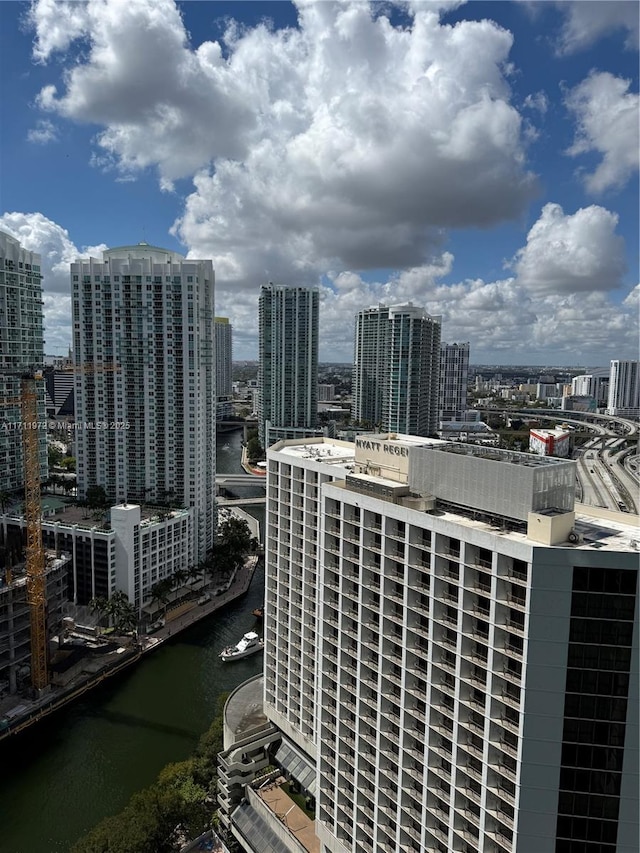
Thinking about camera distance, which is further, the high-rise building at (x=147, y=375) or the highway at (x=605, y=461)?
the highway at (x=605, y=461)

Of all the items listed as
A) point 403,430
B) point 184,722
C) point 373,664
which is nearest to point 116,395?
point 184,722

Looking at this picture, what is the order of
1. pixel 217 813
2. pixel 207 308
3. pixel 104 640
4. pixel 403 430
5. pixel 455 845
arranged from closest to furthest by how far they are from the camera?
pixel 455 845, pixel 217 813, pixel 104 640, pixel 207 308, pixel 403 430

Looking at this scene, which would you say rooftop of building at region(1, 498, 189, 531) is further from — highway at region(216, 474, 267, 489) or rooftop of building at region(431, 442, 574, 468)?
highway at region(216, 474, 267, 489)

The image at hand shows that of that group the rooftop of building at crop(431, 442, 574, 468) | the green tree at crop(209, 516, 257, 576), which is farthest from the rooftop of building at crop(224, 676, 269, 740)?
the rooftop of building at crop(431, 442, 574, 468)

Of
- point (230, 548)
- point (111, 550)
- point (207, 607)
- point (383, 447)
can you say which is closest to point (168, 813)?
point (383, 447)

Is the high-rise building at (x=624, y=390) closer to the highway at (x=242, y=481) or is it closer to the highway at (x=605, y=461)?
the highway at (x=605, y=461)

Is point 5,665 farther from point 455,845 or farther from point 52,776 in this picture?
point 455,845

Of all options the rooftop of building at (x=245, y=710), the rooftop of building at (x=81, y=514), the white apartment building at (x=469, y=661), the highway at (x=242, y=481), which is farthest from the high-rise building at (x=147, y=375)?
the highway at (x=242, y=481)
